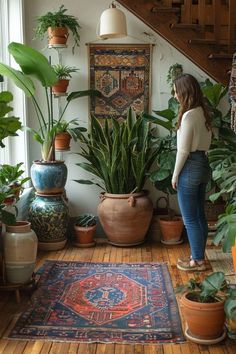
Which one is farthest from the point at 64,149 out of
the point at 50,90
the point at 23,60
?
the point at 23,60

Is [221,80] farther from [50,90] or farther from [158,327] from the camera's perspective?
[158,327]

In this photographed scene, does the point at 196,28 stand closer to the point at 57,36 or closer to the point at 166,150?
the point at 166,150

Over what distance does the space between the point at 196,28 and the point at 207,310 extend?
2818 mm

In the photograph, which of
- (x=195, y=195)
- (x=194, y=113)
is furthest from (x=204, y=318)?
(x=194, y=113)

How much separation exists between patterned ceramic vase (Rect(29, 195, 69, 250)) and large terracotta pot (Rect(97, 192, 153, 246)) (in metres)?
0.37

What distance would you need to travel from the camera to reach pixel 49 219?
4.20 meters

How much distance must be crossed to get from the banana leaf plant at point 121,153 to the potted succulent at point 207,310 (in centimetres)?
190

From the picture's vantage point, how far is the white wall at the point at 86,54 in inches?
181

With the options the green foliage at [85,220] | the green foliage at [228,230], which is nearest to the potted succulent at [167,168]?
the green foliage at [85,220]

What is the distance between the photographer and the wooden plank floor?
8.27 ft

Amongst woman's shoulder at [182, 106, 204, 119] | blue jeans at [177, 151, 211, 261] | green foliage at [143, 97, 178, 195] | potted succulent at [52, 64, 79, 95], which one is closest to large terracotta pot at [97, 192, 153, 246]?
green foliage at [143, 97, 178, 195]

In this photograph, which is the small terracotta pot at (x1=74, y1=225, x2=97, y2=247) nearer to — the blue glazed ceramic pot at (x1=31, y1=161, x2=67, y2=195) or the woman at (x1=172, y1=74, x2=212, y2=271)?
the blue glazed ceramic pot at (x1=31, y1=161, x2=67, y2=195)

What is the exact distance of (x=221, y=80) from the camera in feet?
14.9

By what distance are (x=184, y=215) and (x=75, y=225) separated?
128 cm
